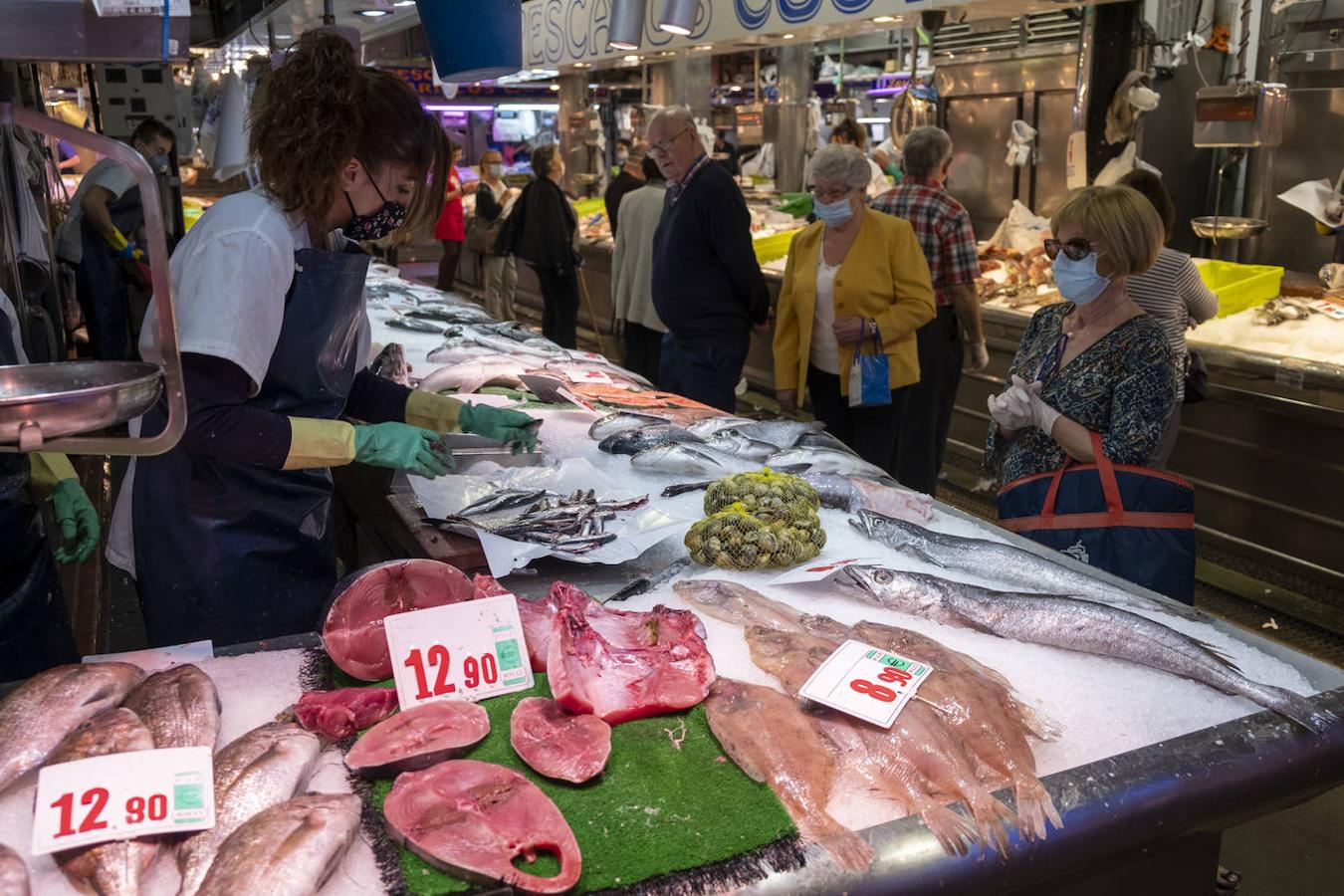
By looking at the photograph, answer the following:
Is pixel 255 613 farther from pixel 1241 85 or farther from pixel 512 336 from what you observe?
pixel 1241 85

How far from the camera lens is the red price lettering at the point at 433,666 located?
5.90 ft

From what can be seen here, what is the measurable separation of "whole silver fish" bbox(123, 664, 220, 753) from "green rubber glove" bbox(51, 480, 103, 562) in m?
1.06

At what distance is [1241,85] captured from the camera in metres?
5.55

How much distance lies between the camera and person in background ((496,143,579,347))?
29.1 feet

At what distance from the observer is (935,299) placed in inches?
213

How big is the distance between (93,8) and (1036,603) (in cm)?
177

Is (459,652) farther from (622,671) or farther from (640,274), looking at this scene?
(640,274)

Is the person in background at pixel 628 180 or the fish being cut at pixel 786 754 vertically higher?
the person in background at pixel 628 180

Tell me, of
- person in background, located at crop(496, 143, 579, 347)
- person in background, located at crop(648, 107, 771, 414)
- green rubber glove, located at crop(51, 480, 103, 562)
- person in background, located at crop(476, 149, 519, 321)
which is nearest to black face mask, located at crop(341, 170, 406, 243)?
green rubber glove, located at crop(51, 480, 103, 562)

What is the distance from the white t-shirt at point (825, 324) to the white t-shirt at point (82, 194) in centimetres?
477

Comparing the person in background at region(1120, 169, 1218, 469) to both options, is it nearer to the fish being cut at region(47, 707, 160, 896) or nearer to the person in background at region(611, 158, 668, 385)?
the person in background at region(611, 158, 668, 385)

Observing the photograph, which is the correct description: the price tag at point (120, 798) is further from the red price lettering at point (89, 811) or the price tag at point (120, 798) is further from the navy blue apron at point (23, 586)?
the navy blue apron at point (23, 586)

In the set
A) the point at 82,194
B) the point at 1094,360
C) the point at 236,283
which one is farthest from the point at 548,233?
the point at 236,283

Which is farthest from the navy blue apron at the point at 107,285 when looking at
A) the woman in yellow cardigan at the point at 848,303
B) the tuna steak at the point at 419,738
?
the tuna steak at the point at 419,738
